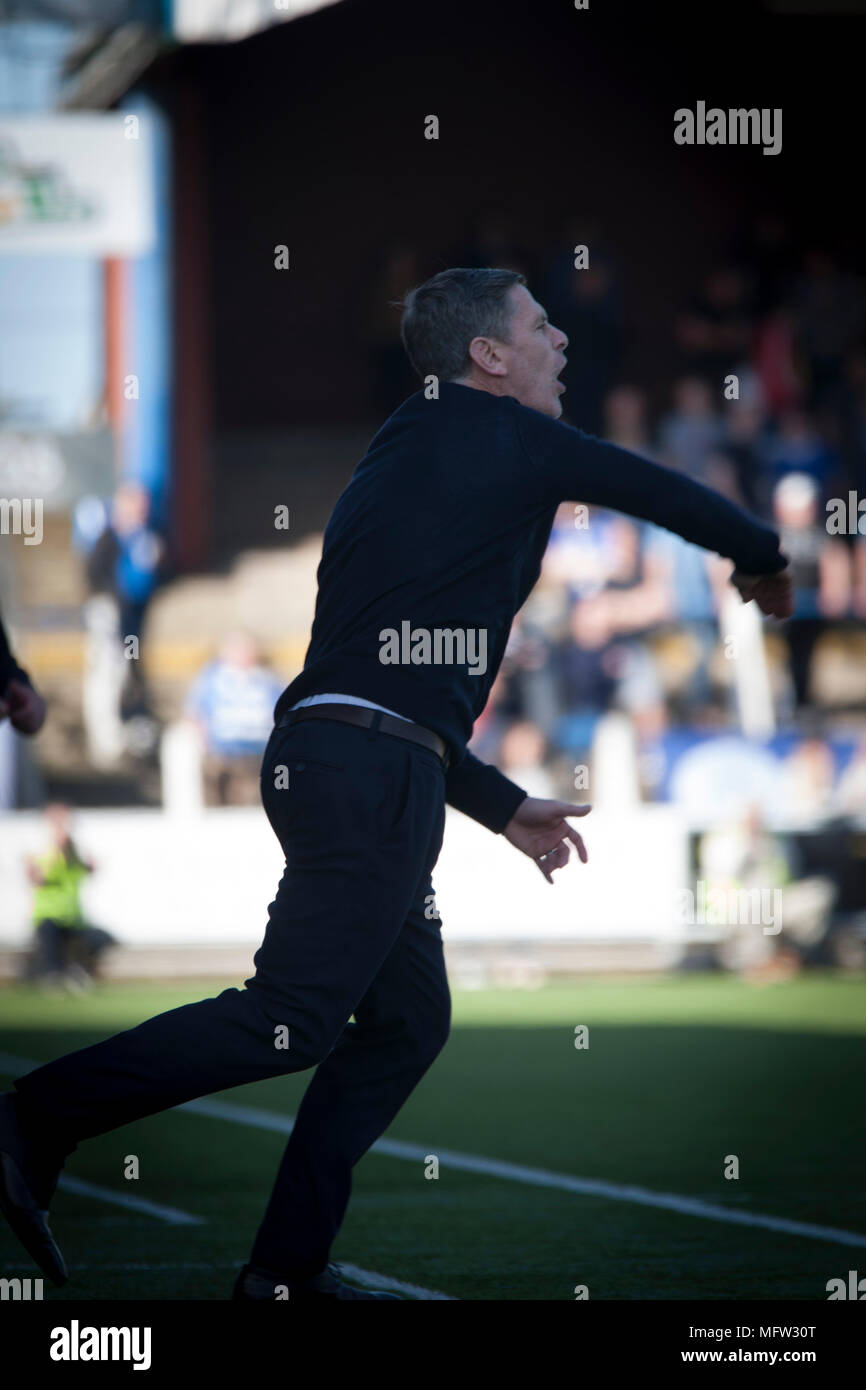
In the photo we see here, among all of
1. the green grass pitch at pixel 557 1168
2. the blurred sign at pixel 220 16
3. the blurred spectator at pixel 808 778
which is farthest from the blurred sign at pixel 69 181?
the green grass pitch at pixel 557 1168

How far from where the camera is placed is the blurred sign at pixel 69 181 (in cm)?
2033

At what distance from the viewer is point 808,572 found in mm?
18422

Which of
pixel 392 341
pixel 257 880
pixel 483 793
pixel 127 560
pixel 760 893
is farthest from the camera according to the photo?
pixel 392 341

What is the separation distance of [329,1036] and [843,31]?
24.9m

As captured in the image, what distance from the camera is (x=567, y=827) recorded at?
15.7 ft

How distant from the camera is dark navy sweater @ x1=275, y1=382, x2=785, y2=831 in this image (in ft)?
13.8

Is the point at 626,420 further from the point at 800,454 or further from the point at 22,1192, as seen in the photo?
the point at 22,1192

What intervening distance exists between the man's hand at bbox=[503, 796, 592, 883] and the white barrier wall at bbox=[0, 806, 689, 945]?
11566 mm

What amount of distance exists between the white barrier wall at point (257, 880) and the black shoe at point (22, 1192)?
12205mm

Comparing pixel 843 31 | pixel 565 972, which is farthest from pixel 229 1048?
pixel 843 31

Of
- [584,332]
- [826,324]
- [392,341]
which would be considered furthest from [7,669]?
[826,324]

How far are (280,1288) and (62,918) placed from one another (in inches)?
470

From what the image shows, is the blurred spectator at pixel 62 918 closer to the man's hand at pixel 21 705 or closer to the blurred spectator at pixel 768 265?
the blurred spectator at pixel 768 265
